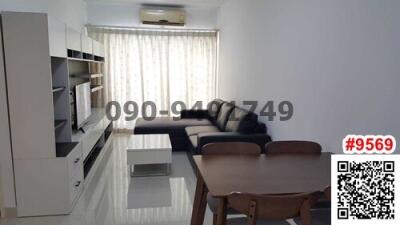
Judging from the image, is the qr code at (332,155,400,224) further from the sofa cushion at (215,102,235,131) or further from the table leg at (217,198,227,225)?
the sofa cushion at (215,102,235,131)

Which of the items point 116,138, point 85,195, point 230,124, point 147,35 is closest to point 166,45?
point 147,35

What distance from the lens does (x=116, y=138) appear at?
6148mm

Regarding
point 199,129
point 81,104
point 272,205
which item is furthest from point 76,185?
point 272,205

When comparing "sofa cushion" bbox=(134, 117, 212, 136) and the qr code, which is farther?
"sofa cushion" bbox=(134, 117, 212, 136)

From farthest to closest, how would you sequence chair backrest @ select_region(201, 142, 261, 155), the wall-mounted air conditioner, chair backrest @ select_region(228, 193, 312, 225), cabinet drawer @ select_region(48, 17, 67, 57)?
the wall-mounted air conditioner < cabinet drawer @ select_region(48, 17, 67, 57) < chair backrest @ select_region(201, 142, 261, 155) < chair backrest @ select_region(228, 193, 312, 225)

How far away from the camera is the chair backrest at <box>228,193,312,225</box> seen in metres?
1.42

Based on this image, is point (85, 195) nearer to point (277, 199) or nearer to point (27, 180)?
point (27, 180)

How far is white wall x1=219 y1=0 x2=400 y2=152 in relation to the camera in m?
1.94

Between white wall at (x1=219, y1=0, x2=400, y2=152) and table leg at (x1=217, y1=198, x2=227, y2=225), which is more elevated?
white wall at (x1=219, y1=0, x2=400, y2=152)

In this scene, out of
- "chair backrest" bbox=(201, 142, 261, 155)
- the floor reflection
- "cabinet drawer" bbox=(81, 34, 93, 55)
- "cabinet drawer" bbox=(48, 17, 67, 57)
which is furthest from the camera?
"cabinet drawer" bbox=(81, 34, 93, 55)

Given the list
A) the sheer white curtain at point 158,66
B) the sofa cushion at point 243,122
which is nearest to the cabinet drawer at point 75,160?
the sofa cushion at point 243,122

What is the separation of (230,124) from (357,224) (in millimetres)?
2961

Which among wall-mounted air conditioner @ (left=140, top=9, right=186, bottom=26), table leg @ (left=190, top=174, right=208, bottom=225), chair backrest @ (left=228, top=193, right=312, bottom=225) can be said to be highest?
wall-mounted air conditioner @ (left=140, top=9, right=186, bottom=26)

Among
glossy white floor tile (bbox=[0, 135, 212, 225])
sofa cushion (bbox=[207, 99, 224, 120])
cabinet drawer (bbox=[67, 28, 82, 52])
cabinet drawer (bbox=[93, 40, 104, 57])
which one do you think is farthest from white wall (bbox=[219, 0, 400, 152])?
cabinet drawer (bbox=[93, 40, 104, 57])
